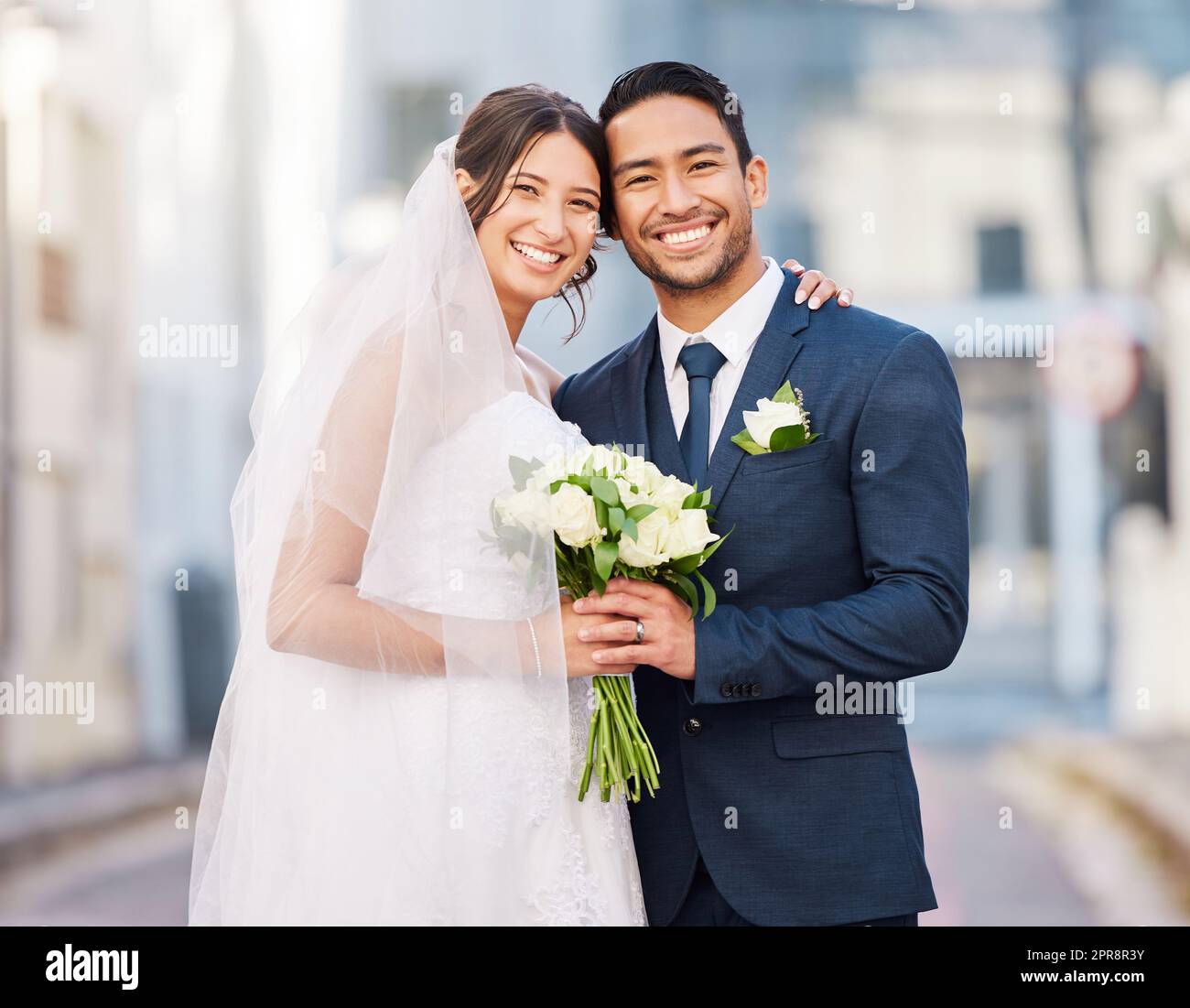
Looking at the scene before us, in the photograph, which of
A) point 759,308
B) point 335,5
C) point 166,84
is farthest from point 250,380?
point 759,308

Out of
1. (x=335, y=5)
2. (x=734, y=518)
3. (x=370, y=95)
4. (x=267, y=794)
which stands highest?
A: (x=335, y=5)

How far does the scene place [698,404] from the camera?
2939 mm

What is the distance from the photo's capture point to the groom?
261cm

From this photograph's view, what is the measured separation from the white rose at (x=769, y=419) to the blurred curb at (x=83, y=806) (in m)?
7.99

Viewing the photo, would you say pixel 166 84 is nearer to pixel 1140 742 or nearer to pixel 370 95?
pixel 370 95

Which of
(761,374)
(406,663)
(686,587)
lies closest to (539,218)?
(761,374)

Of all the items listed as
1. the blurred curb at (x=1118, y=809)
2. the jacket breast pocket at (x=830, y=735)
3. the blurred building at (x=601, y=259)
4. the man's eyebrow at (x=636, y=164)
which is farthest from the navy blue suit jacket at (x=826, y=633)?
the blurred building at (x=601, y=259)

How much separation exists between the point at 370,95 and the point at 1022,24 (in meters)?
7.87

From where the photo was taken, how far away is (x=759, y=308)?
3082 millimetres

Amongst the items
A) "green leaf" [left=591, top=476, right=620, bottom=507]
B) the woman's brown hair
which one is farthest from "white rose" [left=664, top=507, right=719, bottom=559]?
the woman's brown hair

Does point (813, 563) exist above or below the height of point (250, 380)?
below

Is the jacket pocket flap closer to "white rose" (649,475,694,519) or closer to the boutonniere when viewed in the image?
the boutonniere

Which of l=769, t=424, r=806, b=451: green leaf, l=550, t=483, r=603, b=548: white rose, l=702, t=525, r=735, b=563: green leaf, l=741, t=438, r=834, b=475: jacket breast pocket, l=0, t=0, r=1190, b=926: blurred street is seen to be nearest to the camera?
l=550, t=483, r=603, b=548: white rose

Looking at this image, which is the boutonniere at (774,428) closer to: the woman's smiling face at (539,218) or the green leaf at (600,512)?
the green leaf at (600,512)
